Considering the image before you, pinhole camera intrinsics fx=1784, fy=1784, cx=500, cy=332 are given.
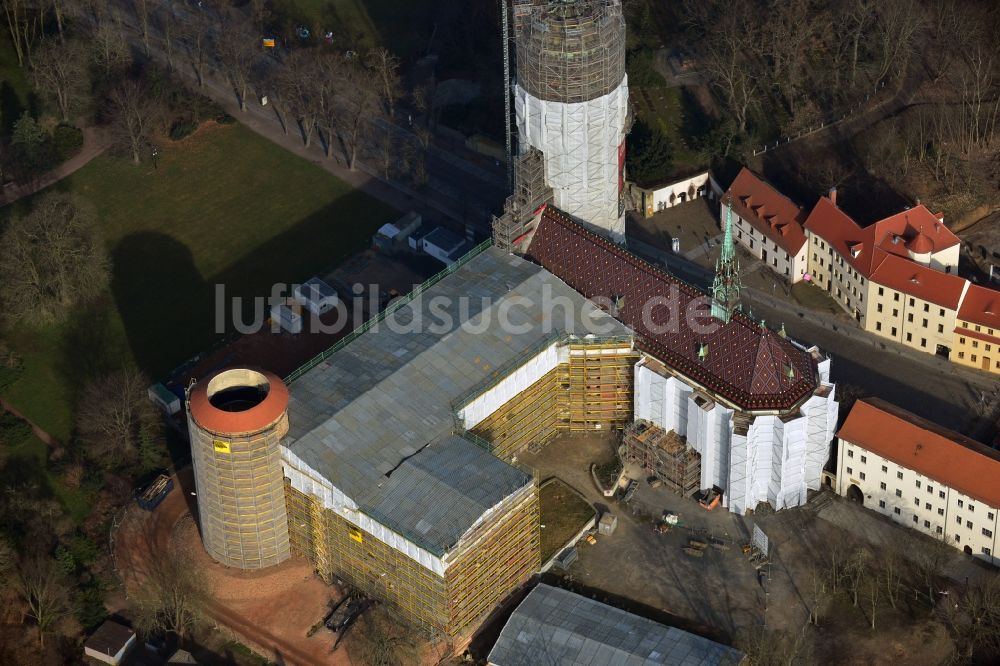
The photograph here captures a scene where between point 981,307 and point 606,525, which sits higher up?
point 981,307

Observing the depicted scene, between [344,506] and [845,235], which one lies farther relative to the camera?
[845,235]

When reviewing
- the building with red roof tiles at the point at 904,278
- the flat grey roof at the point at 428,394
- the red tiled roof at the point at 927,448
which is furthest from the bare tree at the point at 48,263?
the red tiled roof at the point at 927,448

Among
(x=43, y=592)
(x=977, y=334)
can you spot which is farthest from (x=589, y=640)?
(x=977, y=334)

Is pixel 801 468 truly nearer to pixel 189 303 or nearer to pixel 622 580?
pixel 622 580

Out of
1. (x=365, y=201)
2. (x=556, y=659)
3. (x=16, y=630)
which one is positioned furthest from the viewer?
(x=365, y=201)

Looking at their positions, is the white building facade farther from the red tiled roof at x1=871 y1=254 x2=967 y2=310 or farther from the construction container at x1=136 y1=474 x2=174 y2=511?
the construction container at x1=136 y1=474 x2=174 y2=511

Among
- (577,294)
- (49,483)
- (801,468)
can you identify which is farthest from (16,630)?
(801,468)

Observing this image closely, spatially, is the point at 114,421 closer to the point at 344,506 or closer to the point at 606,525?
the point at 344,506
